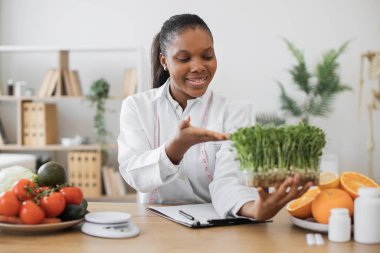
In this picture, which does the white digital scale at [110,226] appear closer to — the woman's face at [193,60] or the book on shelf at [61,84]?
the woman's face at [193,60]

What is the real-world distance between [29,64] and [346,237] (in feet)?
17.9

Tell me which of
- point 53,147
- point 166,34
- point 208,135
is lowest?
point 53,147

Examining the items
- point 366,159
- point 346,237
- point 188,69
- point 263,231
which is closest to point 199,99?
point 188,69

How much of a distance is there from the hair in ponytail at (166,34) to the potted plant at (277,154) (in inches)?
29.8

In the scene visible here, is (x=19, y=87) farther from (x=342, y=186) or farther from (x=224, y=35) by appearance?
(x=342, y=186)

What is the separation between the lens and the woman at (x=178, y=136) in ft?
6.44

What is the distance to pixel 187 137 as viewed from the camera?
1739 millimetres

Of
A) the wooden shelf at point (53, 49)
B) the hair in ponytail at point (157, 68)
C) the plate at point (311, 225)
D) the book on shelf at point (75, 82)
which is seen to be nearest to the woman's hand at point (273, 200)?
the plate at point (311, 225)

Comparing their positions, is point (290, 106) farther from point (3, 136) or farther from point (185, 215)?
point (185, 215)

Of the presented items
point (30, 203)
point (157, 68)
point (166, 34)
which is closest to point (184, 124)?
point (30, 203)

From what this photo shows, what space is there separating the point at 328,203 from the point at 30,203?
0.92 metres

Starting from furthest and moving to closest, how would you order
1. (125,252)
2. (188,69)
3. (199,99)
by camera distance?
(199,99), (188,69), (125,252)

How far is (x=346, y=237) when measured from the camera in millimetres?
1609

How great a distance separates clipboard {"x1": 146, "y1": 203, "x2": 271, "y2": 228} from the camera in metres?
1.81
